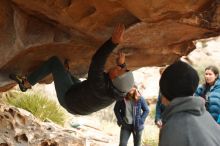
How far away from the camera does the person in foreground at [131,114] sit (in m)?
8.04

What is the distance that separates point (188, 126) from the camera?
288 centimetres

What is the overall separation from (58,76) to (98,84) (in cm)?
113

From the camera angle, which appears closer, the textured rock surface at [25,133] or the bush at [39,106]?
the textured rock surface at [25,133]

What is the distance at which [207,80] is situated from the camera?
6.49m

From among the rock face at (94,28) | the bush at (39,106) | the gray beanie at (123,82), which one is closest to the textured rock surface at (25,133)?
the rock face at (94,28)

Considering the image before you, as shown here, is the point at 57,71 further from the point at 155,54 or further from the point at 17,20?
the point at 155,54

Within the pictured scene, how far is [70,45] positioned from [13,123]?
69.4 inches

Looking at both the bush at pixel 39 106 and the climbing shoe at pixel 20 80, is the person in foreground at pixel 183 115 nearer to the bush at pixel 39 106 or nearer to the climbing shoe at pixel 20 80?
the climbing shoe at pixel 20 80

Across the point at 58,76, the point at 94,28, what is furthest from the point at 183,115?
the point at 58,76

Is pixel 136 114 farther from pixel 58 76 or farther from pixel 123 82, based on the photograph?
pixel 123 82

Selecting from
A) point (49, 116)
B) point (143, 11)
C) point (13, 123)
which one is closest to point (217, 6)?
point (143, 11)

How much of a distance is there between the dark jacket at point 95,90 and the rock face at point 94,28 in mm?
598

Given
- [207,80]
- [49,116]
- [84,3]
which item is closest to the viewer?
[84,3]

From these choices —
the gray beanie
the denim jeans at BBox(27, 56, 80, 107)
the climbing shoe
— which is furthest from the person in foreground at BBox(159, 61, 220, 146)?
the climbing shoe
